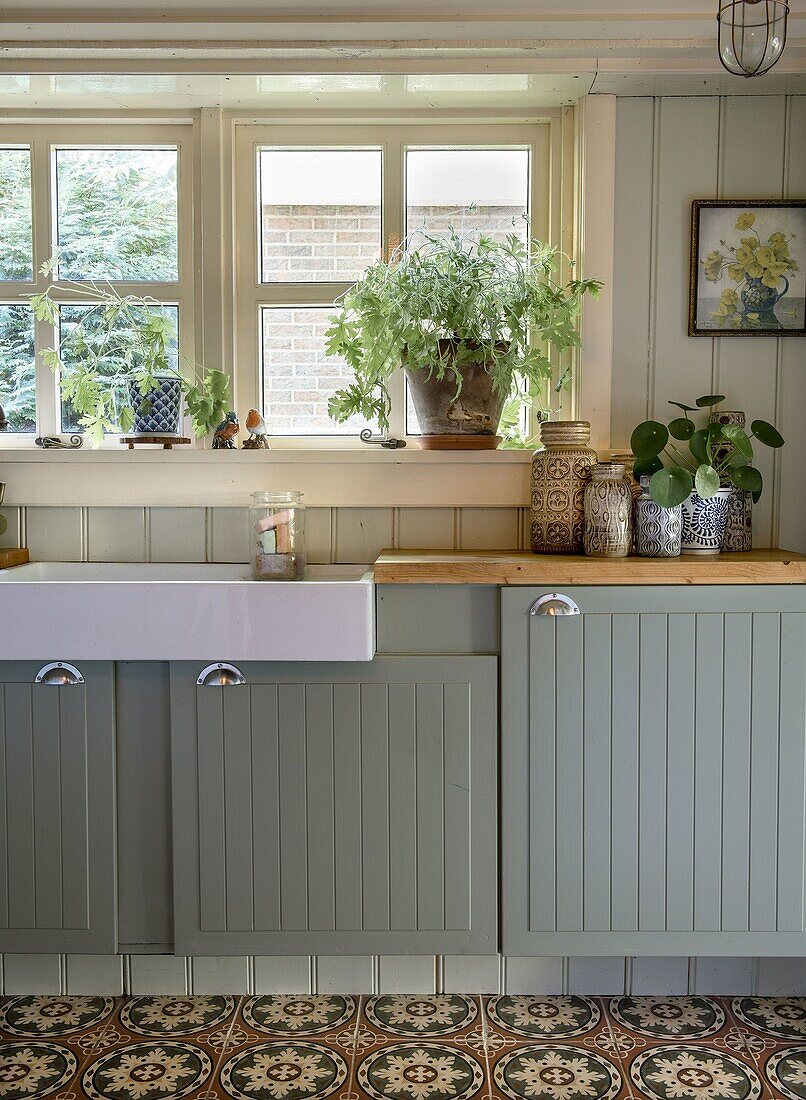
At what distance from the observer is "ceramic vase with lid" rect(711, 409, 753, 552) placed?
2281 mm

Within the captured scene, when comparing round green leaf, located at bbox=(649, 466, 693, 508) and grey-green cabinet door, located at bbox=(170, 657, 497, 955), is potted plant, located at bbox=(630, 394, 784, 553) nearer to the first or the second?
round green leaf, located at bbox=(649, 466, 693, 508)

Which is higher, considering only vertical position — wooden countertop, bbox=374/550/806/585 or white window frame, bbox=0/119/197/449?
white window frame, bbox=0/119/197/449

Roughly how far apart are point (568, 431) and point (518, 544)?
13.4 inches

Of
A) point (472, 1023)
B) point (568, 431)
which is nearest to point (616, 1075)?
point (472, 1023)

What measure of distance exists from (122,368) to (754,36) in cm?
172

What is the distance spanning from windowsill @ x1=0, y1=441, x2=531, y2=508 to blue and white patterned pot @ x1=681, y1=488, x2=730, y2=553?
1.35 feet

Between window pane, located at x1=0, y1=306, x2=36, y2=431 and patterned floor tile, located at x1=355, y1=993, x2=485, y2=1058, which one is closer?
patterned floor tile, located at x1=355, y1=993, x2=485, y2=1058

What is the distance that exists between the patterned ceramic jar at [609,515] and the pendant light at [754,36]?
0.91 meters

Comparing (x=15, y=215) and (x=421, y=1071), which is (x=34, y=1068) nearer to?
(x=421, y=1071)

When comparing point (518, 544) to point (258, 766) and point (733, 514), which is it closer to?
point (733, 514)

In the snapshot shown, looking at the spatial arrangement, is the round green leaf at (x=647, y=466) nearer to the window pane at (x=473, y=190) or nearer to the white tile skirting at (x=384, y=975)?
the window pane at (x=473, y=190)

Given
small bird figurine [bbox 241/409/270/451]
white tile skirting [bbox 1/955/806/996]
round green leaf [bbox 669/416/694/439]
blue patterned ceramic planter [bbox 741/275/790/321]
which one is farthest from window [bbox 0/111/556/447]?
white tile skirting [bbox 1/955/806/996]

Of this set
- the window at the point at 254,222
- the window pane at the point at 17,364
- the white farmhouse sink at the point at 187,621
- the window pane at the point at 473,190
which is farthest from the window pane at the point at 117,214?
the white farmhouse sink at the point at 187,621

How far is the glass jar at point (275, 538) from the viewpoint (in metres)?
2.31
